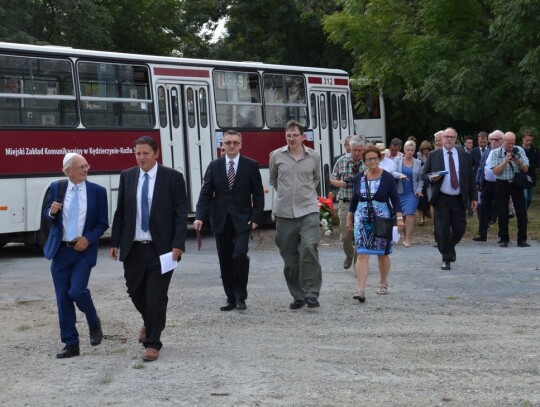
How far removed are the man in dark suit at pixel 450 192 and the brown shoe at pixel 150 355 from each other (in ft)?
22.4

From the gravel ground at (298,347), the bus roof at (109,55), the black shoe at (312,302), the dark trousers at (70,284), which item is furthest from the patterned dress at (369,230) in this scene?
the bus roof at (109,55)

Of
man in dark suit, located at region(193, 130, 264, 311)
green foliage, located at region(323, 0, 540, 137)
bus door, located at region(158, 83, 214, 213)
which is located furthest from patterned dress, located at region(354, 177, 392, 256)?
green foliage, located at region(323, 0, 540, 137)

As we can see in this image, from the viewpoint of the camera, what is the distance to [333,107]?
2488cm

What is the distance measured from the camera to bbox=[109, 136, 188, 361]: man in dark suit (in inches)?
355

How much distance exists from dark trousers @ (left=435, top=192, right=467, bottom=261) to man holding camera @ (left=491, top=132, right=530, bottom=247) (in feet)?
10.1

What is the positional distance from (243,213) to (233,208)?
11cm

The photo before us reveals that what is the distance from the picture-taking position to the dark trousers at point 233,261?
1140cm

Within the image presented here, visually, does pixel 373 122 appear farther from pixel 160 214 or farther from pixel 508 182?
pixel 160 214

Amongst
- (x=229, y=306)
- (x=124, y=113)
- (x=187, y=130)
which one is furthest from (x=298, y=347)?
(x=187, y=130)

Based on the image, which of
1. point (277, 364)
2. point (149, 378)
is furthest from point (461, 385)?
point (149, 378)

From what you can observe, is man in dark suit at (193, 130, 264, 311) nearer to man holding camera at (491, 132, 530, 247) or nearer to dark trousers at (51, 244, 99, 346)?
dark trousers at (51, 244, 99, 346)

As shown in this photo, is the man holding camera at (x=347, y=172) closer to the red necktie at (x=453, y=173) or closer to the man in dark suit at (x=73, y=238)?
the red necktie at (x=453, y=173)

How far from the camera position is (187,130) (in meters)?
21.0

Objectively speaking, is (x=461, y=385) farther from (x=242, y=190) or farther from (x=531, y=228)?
(x=531, y=228)
